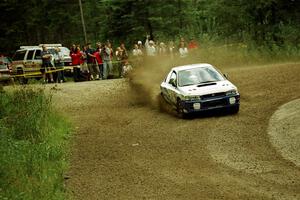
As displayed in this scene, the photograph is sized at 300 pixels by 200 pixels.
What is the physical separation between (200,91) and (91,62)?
13.1 metres

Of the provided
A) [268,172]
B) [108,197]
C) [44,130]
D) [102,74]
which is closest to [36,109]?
[44,130]

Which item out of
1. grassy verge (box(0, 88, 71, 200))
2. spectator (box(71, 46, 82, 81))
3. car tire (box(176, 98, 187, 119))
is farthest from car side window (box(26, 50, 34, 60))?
car tire (box(176, 98, 187, 119))

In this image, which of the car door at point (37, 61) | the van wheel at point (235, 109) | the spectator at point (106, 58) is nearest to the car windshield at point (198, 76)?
the van wheel at point (235, 109)

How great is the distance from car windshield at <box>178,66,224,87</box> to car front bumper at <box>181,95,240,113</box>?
1095 millimetres

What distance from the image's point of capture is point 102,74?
30.4 m

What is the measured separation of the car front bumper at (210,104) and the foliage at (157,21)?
17.0 metres

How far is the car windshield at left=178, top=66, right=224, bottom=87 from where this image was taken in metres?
18.5

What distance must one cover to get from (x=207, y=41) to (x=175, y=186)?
2416 cm

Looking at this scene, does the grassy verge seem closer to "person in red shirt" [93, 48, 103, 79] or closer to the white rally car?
the white rally car

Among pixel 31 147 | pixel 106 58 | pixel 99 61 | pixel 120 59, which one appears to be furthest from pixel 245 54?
pixel 31 147

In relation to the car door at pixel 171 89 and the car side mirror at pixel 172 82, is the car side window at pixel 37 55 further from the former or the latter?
the car side mirror at pixel 172 82

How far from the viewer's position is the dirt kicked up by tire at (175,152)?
10.6 meters

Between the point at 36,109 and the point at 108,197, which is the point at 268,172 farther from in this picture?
the point at 36,109

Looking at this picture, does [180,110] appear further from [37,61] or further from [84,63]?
[37,61]
